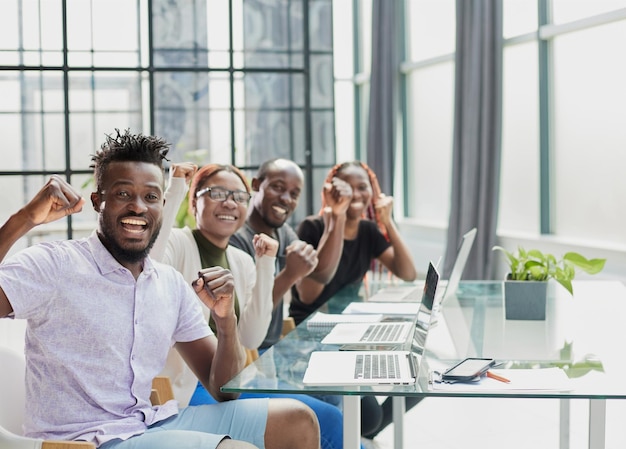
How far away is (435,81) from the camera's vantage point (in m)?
7.63

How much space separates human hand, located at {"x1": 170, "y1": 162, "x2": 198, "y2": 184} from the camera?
2947 mm

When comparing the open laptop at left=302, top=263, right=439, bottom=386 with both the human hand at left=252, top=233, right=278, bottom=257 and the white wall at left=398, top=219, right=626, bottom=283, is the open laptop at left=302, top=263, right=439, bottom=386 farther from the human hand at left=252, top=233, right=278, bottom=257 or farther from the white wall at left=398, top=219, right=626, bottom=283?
the white wall at left=398, top=219, right=626, bottom=283

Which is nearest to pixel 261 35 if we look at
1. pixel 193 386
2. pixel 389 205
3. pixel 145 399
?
pixel 389 205

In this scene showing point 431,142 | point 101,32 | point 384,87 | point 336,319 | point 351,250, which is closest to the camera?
point 336,319

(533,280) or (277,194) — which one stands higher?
(277,194)

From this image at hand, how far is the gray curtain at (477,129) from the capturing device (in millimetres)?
6199

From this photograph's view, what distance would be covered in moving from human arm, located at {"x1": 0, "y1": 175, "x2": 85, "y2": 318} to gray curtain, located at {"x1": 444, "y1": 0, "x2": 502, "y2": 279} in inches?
173

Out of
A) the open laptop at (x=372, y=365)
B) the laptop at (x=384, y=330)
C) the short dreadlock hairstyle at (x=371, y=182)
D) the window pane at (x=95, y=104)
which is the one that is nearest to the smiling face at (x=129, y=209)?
the open laptop at (x=372, y=365)

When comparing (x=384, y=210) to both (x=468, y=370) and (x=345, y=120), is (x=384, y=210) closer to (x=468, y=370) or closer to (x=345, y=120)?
(x=468, y=370)

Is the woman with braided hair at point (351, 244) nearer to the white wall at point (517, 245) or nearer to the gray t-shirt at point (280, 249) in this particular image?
the gray t-shirt at point (280, 249)

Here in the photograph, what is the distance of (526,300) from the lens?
2.90 m

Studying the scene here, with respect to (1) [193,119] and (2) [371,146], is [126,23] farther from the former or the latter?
(2) [371,146]

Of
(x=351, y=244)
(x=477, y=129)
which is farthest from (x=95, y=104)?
(x=351, y=244)

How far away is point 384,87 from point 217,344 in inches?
242
